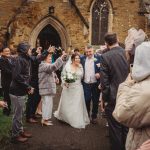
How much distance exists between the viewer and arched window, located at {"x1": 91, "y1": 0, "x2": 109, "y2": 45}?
73.4 feet

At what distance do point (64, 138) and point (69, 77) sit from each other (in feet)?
6.35

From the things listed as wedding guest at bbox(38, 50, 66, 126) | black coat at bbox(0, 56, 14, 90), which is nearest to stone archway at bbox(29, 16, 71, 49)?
black coat at bbox(0, 56, 14, 90)

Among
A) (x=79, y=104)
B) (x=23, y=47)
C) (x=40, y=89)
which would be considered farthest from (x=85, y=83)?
(x=23, y=47)

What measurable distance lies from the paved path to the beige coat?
4.72 metres

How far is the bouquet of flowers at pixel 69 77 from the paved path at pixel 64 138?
3.63 ft

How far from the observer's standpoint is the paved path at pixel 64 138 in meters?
8.02

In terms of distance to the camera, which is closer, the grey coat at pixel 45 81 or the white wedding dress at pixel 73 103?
the grey coat at pixel 45 81

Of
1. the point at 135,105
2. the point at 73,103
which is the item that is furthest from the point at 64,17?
the point at 135,105

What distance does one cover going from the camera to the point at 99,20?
22.5 meters

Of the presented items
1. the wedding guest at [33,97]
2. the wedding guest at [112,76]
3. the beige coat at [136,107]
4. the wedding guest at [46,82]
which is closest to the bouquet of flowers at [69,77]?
the wedding guest at [46,82]

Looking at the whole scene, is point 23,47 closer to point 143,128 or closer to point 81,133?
point 81,133

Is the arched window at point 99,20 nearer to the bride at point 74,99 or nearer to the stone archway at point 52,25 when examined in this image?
the stone archway at point 52,25

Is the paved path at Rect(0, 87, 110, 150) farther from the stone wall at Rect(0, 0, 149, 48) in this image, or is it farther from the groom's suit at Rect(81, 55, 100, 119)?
the stone wall at Rect(0, 0, 149, 48)

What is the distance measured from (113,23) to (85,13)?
5.30 feet
